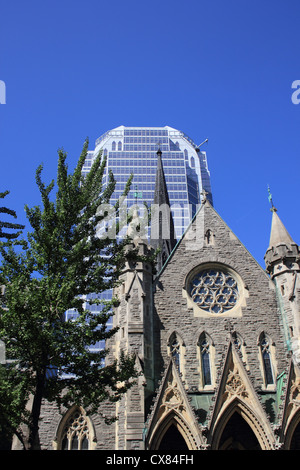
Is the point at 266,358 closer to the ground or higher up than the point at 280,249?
closer to the ground

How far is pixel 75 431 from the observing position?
15.3 metres

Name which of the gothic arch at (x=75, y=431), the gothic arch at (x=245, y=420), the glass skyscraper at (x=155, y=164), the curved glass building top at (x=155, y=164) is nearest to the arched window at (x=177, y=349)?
the gothic arch at (x=245, y=420)

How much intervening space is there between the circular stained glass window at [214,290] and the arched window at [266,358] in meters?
1.86

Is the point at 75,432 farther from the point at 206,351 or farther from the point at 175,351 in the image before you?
the point at 206,351

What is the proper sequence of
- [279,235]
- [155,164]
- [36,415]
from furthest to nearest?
[155,164]
[279,235]
[36,415]

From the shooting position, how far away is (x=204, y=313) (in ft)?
58.5

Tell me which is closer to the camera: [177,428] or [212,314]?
[177,428]

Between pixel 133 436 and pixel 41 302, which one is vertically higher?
pixel 41 302

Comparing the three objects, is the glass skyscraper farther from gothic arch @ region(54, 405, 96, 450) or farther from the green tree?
the green tree

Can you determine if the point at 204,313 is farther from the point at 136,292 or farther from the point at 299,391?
the point at 299,391

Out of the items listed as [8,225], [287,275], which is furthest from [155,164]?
[8,225]

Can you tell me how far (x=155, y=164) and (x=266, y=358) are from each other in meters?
63.8
